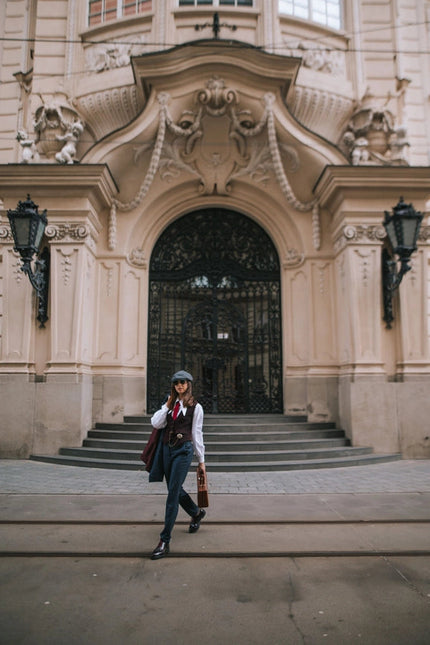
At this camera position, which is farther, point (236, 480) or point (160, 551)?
point (236, 480)

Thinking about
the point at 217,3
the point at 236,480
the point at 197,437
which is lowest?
the point at 236,480

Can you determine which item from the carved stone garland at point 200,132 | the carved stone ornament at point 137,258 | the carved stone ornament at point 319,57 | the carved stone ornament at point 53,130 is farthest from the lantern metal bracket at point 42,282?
the carved stone ornament at point 319,57

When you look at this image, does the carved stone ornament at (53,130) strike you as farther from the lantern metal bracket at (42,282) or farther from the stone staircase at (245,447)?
the stone staircase at (245,447)

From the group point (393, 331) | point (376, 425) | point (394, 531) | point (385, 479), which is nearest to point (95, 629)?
point (394, 531)

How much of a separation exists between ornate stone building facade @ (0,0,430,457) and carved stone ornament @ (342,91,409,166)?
0.05m

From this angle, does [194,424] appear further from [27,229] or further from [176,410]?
→ [27,229]

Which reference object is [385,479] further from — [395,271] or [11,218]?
[11,218]

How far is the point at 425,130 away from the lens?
12.0 m

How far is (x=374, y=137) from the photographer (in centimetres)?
1071

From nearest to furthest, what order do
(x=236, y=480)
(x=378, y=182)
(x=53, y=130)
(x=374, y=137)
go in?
1. (x=236, y=480)
2. (x=378, y=182)
3. (x=53, y=130)
4. (x=374, y=137)

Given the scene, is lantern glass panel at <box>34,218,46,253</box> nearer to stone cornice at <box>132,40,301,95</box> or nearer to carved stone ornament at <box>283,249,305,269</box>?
stone cornice at <box>132,40,301,95</box>

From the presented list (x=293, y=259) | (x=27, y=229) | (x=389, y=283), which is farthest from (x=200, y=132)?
(x=389, y=283)

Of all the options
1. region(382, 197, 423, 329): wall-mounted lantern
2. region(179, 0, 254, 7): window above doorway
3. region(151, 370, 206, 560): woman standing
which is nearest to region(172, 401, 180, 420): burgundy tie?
region(151, 370, 206, 560): woman standing

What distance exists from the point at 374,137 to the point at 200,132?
3.93 meters
